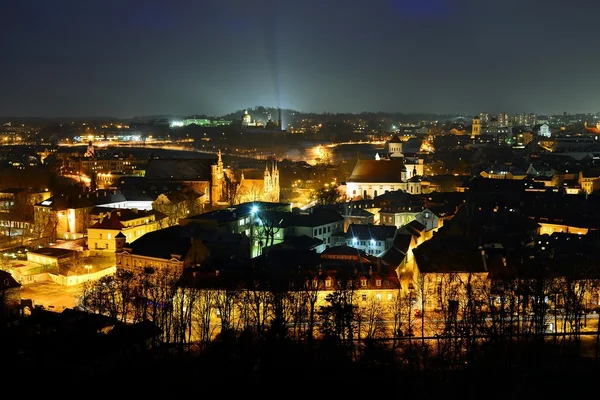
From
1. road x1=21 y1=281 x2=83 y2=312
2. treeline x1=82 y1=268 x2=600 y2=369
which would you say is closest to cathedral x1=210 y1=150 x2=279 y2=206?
road x1=21 y1=281 x2=83 y2=312

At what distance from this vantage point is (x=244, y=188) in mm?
37188

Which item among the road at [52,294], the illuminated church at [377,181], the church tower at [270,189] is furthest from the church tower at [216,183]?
the road at [52,294]

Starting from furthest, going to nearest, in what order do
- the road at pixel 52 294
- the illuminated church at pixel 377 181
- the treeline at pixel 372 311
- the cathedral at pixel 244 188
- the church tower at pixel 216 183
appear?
the church tower at pixel 216 183, the illuminated church at pixel 377 181, the cathedral at pixel 244 188, the road at pixel 52 294, the treeline at pixel 372 311

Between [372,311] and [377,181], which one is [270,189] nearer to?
[377,181]

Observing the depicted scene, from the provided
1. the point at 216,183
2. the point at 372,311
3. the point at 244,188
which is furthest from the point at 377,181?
the point at 372,311

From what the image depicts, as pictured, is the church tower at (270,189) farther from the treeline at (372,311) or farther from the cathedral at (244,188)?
the treeline at (372,311)

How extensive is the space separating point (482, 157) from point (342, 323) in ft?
148

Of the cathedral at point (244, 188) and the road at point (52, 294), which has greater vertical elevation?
the cathedral at point (244, 188)

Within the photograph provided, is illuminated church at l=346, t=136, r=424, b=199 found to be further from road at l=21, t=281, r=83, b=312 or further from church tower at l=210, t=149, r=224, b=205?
road at l=21, t=281, r=83, b=312

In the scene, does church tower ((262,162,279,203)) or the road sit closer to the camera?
the road

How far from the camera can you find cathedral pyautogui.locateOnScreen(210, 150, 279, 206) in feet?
119

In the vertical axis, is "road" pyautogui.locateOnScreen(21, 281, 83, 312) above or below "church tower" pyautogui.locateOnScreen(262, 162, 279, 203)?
below

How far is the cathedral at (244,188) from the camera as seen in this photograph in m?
36.2

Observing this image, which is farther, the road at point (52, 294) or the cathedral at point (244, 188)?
the cathedral at point (244, 188)
